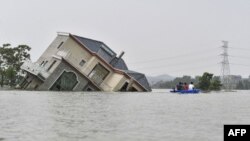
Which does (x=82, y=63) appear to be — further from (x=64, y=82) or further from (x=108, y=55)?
(x=108, y=55)

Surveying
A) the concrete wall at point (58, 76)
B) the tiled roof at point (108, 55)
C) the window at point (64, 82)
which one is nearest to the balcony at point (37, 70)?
the concrete wall at point (58, 76)

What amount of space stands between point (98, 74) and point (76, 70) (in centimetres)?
662

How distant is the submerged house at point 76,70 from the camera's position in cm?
8025

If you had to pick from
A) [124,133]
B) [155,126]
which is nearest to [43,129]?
[124,133]

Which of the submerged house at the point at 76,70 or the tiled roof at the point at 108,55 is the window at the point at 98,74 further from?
the tiled roof at the point at 108,55

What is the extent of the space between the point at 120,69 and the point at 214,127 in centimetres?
6876

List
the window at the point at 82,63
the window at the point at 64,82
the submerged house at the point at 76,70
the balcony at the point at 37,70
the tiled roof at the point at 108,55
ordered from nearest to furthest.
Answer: the balcony at the point at 37,70, the submerged house at the point at 76,70, the window at the point at 64,82, the window at the point at 82,63, the tiled roof at the point at 108,55

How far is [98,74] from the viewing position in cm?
8656

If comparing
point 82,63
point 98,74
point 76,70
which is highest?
point 82,63

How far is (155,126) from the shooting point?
70.7 feet

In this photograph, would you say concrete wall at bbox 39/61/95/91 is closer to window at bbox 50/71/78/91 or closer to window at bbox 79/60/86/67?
window at bbox 50/71/78/91

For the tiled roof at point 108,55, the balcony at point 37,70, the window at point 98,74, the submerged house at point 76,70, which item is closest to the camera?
the balcony at point 37,70

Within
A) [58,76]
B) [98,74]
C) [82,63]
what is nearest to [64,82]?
[58,76]

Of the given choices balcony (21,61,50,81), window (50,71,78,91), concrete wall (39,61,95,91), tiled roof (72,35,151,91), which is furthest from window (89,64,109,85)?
balcony (21,61,50,81)
